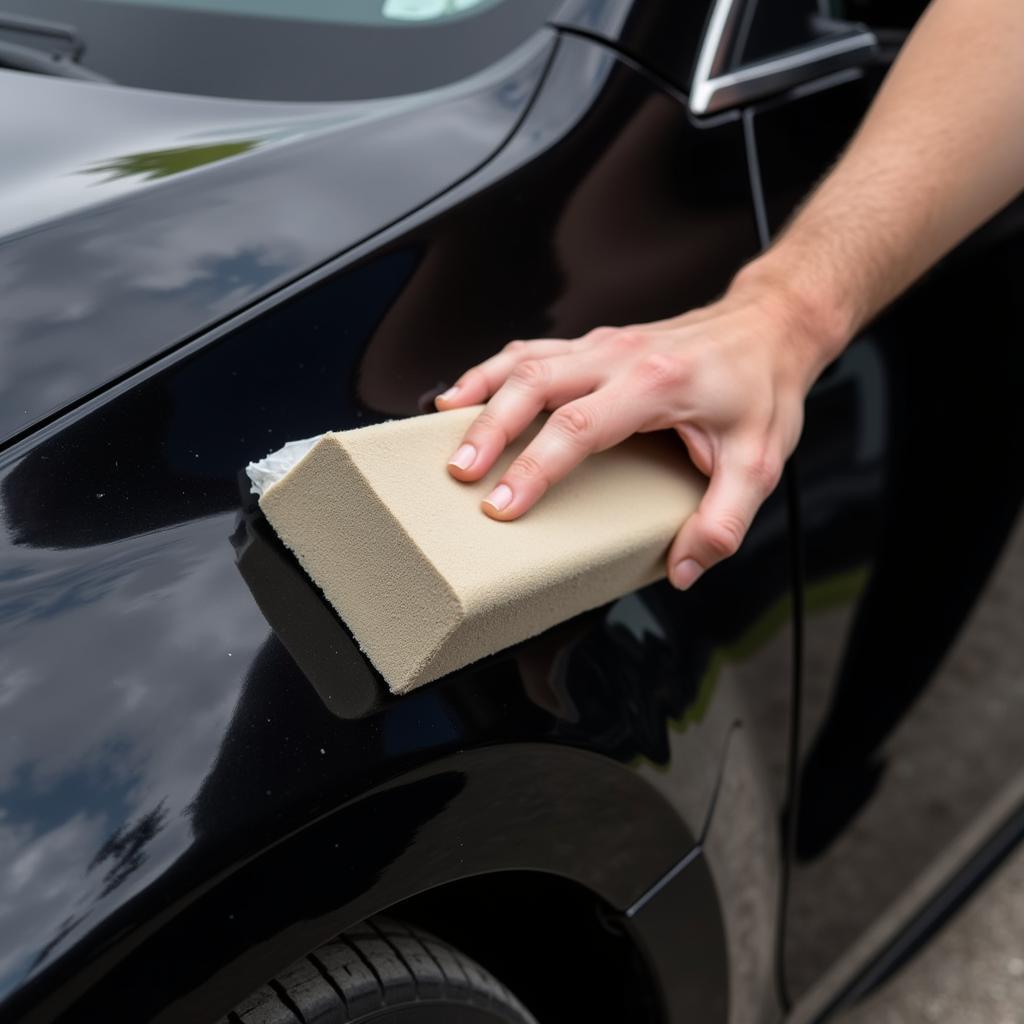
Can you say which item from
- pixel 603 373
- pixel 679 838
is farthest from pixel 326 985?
pixel 603 373

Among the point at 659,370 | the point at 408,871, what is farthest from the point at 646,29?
the point at 408,871

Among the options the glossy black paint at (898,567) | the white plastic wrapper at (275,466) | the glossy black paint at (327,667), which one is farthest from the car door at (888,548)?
the white plastic wrapper at (275,466)

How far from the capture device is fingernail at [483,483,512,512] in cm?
94

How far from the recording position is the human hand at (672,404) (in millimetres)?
979

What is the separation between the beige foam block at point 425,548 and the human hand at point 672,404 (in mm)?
26

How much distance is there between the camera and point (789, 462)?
1.30 m

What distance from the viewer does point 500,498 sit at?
946 mm

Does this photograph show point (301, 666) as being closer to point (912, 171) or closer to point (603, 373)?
point (603, 373)

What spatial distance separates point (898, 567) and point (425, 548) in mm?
833

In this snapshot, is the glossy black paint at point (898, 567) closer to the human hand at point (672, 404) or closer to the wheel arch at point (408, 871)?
the human hand at point (672, 404)

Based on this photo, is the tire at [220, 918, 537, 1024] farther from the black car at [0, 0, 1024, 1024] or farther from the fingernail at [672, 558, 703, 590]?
the fingernail at [672, 558, 703, 590]

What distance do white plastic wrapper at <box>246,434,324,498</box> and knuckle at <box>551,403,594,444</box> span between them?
192 millimetres

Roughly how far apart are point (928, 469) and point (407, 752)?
2.82ft

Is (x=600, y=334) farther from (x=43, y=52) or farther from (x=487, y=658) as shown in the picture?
(x=43, y=52)
